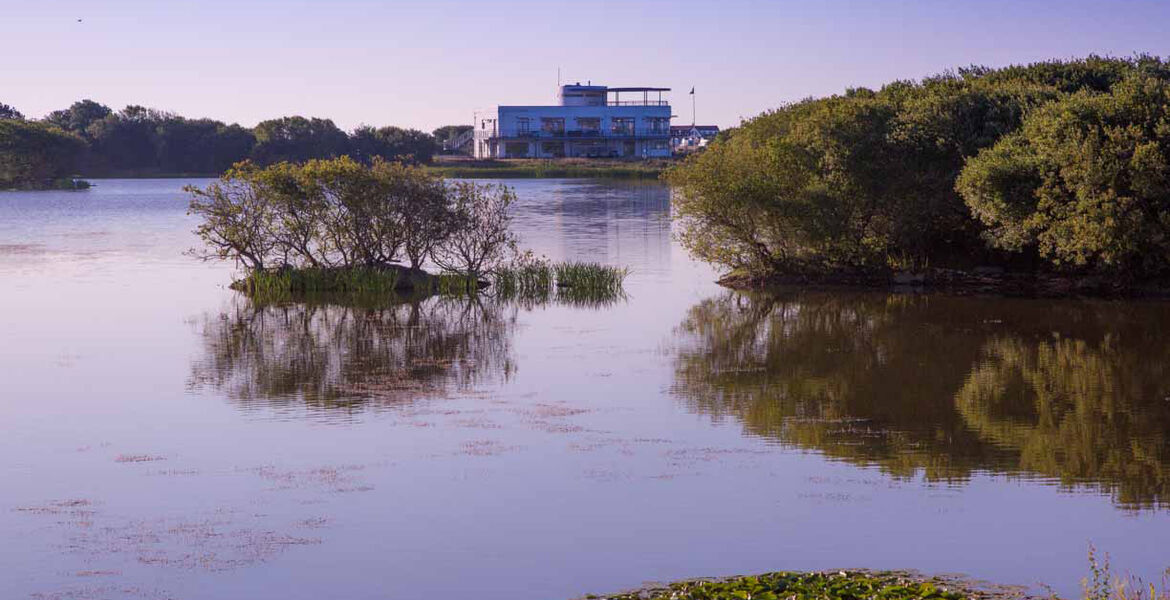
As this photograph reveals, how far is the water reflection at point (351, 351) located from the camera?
70.4ft

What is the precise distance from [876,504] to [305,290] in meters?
25.3

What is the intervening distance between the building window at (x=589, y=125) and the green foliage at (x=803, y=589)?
130 m

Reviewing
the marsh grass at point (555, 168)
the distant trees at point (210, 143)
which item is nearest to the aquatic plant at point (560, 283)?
the marsh grass at point (555, 168)

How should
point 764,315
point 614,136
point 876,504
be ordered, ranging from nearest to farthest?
point 876,504 → point 764,315 → point 614,136

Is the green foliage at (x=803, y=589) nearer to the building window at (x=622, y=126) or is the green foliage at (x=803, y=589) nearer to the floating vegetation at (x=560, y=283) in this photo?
the floating vegetation at (x=560, y=283)

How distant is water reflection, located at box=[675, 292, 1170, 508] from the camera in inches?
656

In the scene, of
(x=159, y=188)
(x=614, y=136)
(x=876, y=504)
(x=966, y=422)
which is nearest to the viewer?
(x=876, y=504)

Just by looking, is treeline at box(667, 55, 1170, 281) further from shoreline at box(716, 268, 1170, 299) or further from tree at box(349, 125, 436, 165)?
tree at box(349, 125, 436, 165)

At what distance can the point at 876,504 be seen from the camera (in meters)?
14.4

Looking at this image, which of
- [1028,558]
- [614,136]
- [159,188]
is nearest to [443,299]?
[1028,558]

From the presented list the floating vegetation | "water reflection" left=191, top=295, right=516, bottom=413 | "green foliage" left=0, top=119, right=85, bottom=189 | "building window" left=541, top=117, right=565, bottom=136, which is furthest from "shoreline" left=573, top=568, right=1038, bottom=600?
"building window" left=541, top=117, right=565, bottom=136

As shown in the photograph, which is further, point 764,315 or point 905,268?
point 905,268

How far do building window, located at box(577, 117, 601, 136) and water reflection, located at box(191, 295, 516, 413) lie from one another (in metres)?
106

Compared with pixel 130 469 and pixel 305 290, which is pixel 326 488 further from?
pixel 305 290
